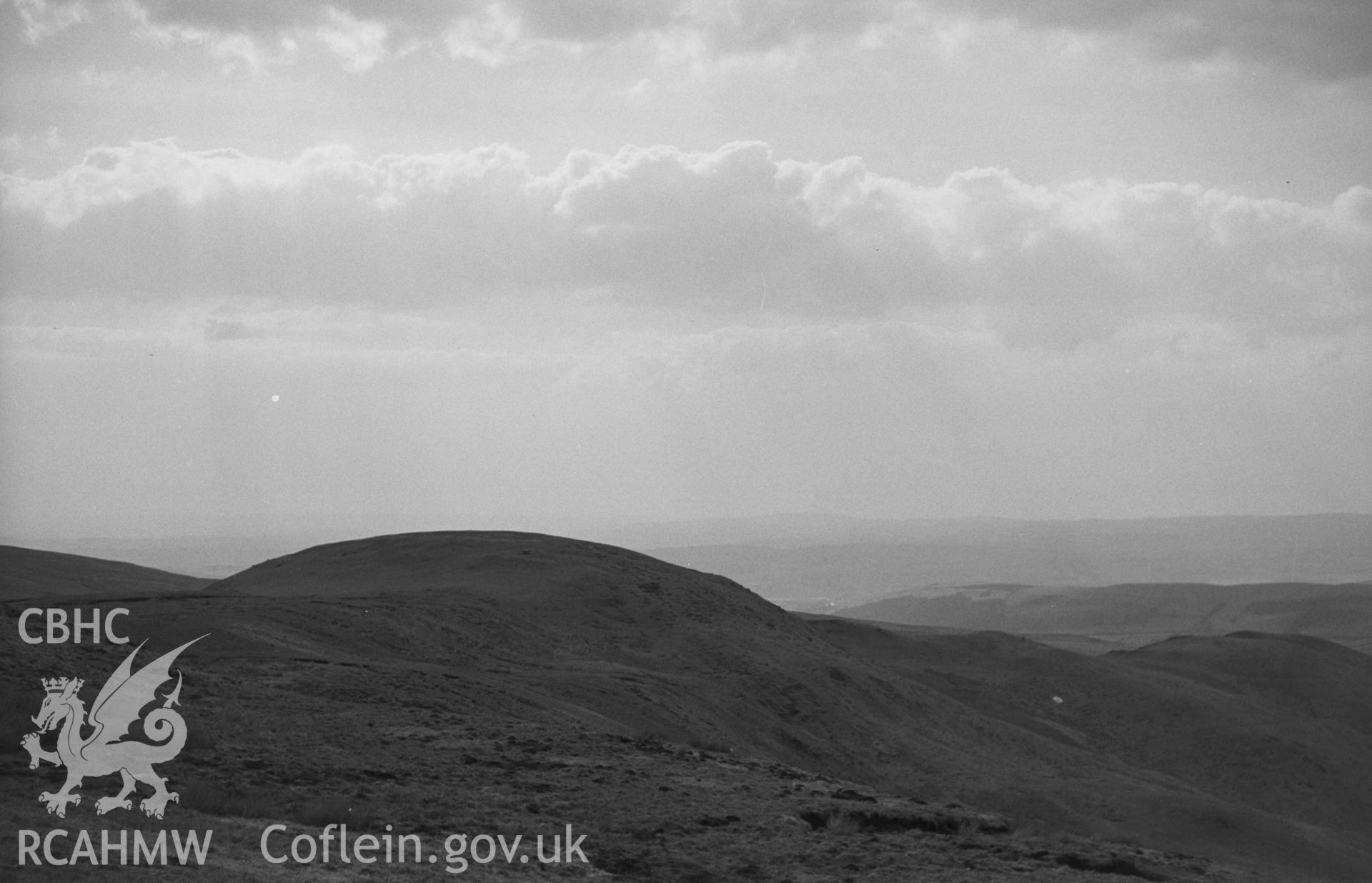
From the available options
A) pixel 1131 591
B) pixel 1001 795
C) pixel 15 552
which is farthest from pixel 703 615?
pixel 1131 591

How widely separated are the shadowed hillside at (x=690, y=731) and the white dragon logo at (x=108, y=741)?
229 mm

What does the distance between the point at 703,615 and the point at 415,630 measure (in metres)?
10.3

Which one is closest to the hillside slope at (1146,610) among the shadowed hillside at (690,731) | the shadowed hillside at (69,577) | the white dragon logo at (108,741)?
the shadowed hillside at (690,731)

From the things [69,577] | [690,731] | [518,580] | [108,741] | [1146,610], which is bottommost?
[1146,610]

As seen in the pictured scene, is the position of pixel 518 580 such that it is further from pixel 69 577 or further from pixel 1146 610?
pixel 1146 610

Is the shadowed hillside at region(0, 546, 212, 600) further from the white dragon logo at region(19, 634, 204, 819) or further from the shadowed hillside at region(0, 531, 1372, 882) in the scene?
the white dragon logo at region(19, 634, 204, 819)

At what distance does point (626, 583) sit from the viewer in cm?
3253

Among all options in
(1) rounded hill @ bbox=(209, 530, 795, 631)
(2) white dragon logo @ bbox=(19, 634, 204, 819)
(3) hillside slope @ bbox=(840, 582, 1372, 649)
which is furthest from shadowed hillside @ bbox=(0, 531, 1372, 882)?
(3) hillside slope @ bbox=(840, 582, 1372, 649)

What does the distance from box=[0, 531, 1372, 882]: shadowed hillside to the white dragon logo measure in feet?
0.75

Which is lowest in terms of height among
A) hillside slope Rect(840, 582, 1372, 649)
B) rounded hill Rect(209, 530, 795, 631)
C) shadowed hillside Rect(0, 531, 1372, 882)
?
hillside slope Rect(840, 582, 1372, 649)

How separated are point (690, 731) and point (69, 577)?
2619cm

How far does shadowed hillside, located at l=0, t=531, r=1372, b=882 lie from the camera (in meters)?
11.5

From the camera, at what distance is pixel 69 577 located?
38.2 metres

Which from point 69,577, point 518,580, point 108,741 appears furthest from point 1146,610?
point 108,741
